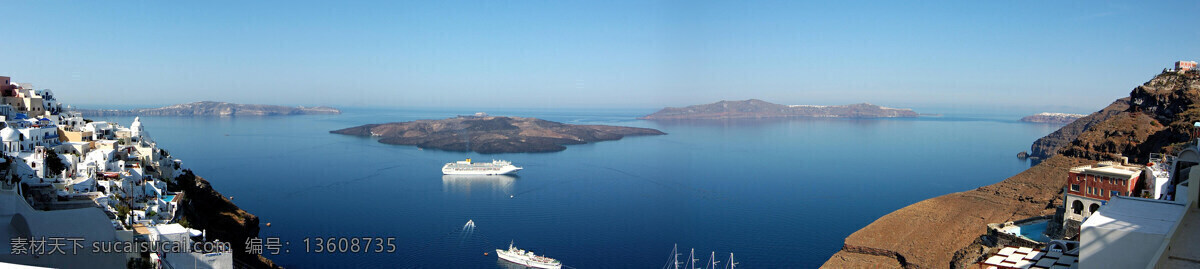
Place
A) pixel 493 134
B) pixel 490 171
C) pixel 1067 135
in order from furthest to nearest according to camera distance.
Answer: pixel 493 134, pixel 1067 135, pixel 490 171

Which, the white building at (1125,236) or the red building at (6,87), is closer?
the white building at (1125,236)

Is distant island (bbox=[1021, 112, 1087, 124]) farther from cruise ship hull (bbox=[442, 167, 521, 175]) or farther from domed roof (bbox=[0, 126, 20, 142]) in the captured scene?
domed roof (bbox=[0, 126, 20, 142])

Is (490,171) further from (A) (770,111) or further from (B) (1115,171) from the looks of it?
(A) (770,111)

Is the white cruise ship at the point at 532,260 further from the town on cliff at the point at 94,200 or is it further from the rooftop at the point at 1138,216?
the rooftop at the point at 1138,216

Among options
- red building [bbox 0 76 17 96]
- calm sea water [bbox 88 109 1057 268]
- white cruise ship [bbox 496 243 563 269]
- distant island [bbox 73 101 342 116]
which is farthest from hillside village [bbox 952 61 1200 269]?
distant island [bbox 73 101 342 116]

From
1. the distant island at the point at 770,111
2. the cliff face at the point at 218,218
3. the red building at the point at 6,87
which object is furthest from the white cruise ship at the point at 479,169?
the distant island at the point at 770,111

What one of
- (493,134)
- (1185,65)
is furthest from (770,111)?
(1185,65)
